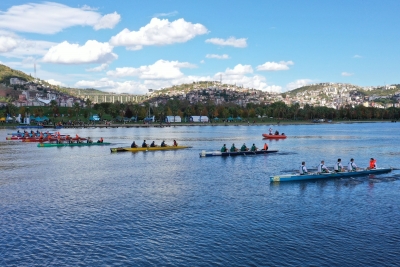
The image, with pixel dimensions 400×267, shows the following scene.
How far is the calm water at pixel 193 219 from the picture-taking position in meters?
23.6

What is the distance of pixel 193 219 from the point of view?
3070 cm

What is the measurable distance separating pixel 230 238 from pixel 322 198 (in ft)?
50.0

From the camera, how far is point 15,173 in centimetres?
5362

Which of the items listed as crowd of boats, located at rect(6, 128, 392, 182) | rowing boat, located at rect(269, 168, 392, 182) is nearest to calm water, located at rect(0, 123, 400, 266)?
rowing boat, located at rect(269, 168, 392, 182)

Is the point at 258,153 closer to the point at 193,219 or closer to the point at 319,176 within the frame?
the point at 319,176

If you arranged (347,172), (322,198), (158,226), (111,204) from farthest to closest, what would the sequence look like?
(347,172) → (322,198) → (111,204) → (158,226)

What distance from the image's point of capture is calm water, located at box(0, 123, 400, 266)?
2356 cm

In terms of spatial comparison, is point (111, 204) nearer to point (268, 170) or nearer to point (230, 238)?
point (230, 238)

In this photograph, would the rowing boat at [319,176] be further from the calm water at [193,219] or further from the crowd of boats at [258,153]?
the calm water at [193,219]

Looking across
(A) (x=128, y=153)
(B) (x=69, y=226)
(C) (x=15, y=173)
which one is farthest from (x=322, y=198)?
(A) (x=128, y=153)

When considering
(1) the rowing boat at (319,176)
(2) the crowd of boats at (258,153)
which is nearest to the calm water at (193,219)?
(1) the rowing boat at (319,176)

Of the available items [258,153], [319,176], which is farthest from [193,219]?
[258,153]

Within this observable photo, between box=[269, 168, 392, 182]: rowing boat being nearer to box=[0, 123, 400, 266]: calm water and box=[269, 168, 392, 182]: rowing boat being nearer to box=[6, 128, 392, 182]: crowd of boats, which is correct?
box=[6, 128, 392, 182]: crowd of boats

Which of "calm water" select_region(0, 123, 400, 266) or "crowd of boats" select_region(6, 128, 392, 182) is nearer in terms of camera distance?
"calm water" select_region(0, 123, 400, 266)
